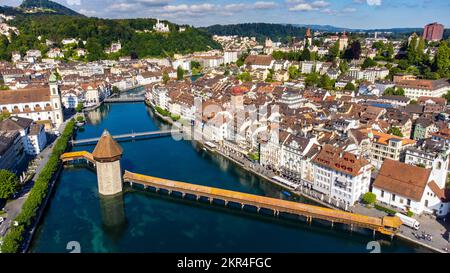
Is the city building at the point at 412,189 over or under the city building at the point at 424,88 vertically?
under

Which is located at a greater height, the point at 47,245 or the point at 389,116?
the point at 389,116

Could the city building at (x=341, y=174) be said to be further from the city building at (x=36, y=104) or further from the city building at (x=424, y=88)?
the city building at (x=36, y=104)

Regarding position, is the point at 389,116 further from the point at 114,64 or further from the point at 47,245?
the point at 114,64

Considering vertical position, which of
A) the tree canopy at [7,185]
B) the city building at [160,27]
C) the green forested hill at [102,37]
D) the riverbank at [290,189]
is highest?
the city building at [160,27]

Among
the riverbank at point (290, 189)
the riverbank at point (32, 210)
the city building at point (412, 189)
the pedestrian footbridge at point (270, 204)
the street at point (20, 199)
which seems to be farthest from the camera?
the city building at point (412, 189)

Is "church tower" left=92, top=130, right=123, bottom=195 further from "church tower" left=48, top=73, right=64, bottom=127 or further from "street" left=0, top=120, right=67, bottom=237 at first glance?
"church tower" left=48, top=73, right=64, bottom=127

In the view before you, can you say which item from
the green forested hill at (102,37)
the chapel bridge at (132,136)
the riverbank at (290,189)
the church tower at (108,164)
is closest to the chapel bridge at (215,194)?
the church tower at (108,164)

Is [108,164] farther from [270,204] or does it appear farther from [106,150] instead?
[270,204]
